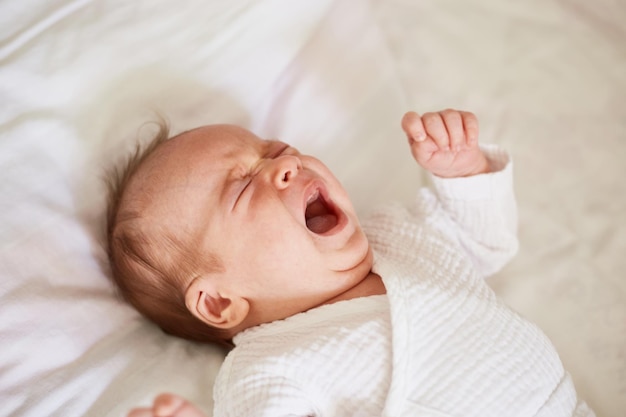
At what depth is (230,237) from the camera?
3.46 feet

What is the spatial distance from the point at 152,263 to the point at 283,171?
0.84ft

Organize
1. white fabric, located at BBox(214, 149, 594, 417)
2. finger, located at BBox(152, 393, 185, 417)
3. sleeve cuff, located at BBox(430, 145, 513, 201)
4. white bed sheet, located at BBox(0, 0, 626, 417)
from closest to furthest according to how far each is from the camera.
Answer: finger, located at BBox(152, 393, 185, 417), white fabric, located at BBox(214, 149, 594, 417), white bed sheet, located at BBox(0, 0, 626, 417), sleeve cuff, located at BBox(430, 145, 513, 201)

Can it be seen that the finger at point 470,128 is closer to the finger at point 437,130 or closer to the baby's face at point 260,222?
the finger at point 437,130

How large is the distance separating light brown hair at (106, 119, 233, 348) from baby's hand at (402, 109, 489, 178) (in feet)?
1.31

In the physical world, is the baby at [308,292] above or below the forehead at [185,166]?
below

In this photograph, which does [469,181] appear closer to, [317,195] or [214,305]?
[317,195]

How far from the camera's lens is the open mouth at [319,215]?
112cm

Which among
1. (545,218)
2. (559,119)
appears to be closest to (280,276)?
(545,218)

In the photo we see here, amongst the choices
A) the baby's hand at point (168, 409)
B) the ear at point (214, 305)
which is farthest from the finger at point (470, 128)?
the baby's hand at point (168, 409)

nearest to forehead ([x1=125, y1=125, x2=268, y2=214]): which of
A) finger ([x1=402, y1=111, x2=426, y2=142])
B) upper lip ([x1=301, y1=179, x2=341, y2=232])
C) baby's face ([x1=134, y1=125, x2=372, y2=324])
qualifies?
baby's face ([x1=134, y1=125, x2=372, y2=324])

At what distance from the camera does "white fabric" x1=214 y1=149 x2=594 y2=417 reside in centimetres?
98

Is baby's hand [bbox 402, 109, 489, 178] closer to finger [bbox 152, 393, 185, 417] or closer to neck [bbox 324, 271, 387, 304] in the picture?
neck [bbox 324, 271, 387, 304]

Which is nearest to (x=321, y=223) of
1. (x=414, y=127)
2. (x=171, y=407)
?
(x=414, y=127)

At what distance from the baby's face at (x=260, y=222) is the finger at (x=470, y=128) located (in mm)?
246
